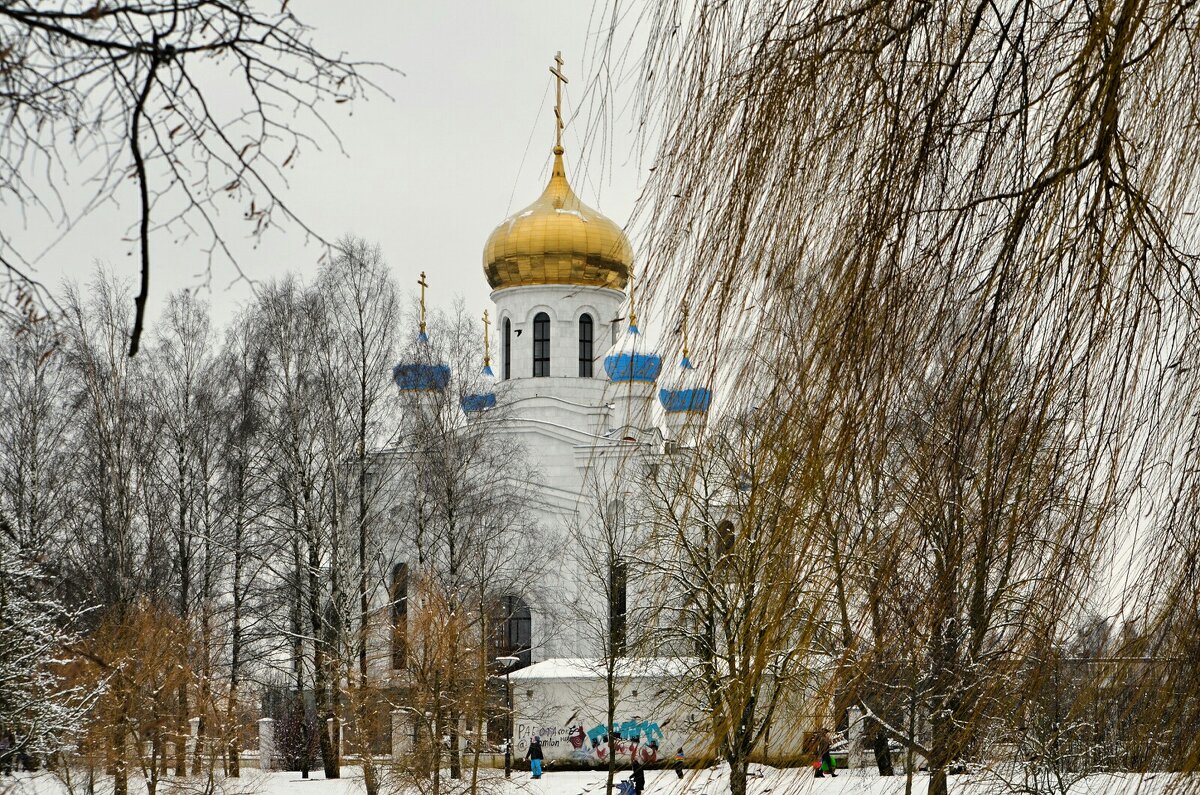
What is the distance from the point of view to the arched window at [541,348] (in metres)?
35.1

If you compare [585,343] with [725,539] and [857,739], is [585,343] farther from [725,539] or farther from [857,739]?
[725,539]

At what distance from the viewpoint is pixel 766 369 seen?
264cm

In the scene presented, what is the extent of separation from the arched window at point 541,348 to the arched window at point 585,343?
871 mm

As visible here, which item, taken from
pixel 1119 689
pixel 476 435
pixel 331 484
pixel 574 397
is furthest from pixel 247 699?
pixel 1119 689

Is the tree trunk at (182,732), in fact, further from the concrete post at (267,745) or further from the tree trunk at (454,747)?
the concrete post at (267,745)

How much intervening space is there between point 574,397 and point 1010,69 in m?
32.7

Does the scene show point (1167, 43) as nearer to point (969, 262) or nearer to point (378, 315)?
point (969, 262)

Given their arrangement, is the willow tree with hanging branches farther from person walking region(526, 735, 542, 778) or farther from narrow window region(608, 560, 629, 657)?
person walking region(526, 735, 542, 778)

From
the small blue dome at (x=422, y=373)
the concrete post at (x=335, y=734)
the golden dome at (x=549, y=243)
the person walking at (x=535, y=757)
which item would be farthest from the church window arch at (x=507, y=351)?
the concrete post at (x=335, y=734)

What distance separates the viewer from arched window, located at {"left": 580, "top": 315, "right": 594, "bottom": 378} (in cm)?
3497

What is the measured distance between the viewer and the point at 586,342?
1393 inches

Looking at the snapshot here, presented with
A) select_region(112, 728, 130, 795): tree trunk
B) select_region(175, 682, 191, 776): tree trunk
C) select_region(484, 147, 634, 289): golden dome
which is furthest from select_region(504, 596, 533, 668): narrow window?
select_region(112, 728, 130, 795): tree trunk

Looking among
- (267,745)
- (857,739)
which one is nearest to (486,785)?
(857,739)

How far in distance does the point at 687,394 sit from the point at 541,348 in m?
32.5
